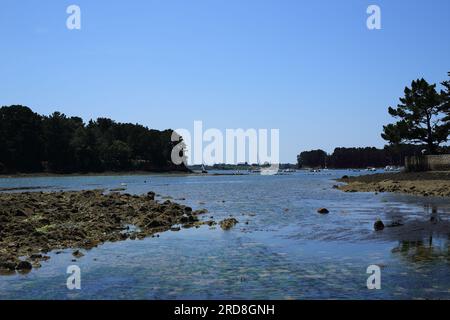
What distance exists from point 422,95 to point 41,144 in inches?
5684

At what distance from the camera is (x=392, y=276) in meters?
15.9

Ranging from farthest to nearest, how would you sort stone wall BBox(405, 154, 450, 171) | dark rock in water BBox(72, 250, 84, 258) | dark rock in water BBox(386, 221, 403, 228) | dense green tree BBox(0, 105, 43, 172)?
dense green tree BBox(0, 105, 43, 172), stone wall BBox(405, 154, 450, 171), dark rock in water BBox(386, 221, 403, 228), dark rock in water BBox(72, 250, 84, 258)

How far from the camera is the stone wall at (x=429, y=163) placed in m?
74.2

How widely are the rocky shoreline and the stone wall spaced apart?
1909 inches

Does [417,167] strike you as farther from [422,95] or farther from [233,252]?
[233,252]

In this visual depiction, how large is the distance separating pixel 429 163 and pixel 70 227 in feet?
220

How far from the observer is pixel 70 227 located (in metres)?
28.0

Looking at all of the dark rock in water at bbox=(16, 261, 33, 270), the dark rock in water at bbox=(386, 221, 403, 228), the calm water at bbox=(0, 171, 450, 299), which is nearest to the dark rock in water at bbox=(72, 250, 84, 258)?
the calm water at bbox=(0, 171, 450, 299)

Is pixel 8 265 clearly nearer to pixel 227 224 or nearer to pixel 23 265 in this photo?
pixel 23 265

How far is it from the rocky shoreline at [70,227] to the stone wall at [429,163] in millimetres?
48492

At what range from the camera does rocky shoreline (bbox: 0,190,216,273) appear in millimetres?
20847

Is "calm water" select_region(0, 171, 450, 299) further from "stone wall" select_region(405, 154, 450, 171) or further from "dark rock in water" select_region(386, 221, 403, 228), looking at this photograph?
"stone wall" select_region(405, 154, 450, 171)
